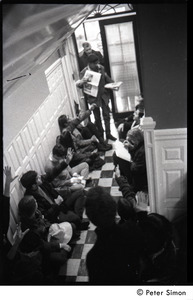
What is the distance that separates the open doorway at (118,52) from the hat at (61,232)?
89cm

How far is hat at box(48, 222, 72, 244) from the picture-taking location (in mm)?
1609

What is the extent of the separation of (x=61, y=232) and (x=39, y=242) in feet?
0.49

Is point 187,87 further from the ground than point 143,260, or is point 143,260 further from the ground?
point 187,87

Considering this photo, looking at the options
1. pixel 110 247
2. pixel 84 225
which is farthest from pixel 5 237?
pixel 110 247

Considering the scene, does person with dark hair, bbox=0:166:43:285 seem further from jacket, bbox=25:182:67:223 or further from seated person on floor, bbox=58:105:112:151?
seated person on floor, bbox=58:105:112:151

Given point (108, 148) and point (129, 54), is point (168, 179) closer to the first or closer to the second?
point (108, 148)

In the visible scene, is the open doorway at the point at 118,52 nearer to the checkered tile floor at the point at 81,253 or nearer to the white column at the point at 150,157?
the white column at the point at 150,157

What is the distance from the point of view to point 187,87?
1.35m

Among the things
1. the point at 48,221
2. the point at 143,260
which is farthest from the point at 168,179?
the point at 48,221

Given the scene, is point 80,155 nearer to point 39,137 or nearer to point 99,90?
point 39,137

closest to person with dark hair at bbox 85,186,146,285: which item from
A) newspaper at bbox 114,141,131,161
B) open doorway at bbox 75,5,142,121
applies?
newspaper at bbox 114,141,131,161

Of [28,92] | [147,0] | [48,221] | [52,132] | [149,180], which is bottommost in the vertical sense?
[48,221]

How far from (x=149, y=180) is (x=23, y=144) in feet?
2.78

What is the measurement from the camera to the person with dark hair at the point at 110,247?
1.30 m
